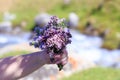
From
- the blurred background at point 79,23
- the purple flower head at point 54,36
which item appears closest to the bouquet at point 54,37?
the purple flower head at point 54,36

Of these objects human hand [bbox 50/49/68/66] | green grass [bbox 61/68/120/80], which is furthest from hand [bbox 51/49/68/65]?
green grass [bbox 61/68/120/80]

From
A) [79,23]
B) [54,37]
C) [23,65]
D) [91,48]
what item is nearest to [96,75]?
[23,65]

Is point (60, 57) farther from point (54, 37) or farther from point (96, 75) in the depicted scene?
point (96, 75)

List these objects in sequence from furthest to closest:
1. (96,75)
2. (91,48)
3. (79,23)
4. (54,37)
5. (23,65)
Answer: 1. (79,23)
2. (91,48)
3. (96,75)
4. (23,65)
5. (54,37)

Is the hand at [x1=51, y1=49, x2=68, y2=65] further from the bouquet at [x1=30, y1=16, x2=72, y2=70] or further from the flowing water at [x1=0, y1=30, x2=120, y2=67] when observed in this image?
the flowing water at [x1=0, y1=30, x2=120, y2=67]

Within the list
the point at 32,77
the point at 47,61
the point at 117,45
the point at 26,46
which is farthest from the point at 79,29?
the point at 47,61

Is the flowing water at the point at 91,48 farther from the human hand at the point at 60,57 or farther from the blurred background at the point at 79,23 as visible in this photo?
the human hand at the point at 60,57

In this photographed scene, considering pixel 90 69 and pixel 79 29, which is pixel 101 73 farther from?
pixel 79 29
